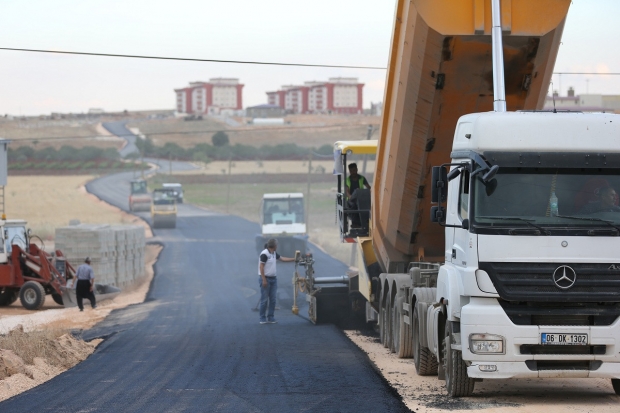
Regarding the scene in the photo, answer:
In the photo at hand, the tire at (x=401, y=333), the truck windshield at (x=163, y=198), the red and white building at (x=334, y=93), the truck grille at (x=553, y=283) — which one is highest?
the red and white building at (x=334, y=93)

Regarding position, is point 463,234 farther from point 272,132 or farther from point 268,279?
point 272,132

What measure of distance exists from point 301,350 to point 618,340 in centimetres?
603

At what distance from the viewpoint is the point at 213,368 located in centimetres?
1192

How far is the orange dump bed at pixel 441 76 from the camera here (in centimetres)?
1102

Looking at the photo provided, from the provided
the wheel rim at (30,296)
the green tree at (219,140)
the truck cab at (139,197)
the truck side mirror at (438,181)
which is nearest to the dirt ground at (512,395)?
the truck side mirror at (438,181)

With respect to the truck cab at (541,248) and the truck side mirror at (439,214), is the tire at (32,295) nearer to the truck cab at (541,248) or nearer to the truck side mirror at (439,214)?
the truck side mirror at (439,214)

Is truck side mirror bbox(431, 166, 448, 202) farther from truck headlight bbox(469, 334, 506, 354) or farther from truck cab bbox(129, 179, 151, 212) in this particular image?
truck cab bbox(129, 179, 151, 212)

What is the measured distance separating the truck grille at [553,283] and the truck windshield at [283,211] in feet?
98.6

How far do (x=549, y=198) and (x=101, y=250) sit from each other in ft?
74.8

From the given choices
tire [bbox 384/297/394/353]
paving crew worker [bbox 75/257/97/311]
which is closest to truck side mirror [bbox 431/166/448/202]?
tire [bbox 384/297/394/353]

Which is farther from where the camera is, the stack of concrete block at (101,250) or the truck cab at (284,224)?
the truck cab at (284,224)

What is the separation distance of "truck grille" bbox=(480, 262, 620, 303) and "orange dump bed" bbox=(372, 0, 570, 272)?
3556 mm

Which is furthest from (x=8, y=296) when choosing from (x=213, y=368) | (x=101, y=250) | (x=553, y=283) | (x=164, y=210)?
(x=164, y=210)

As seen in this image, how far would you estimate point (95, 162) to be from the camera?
96312 mm
